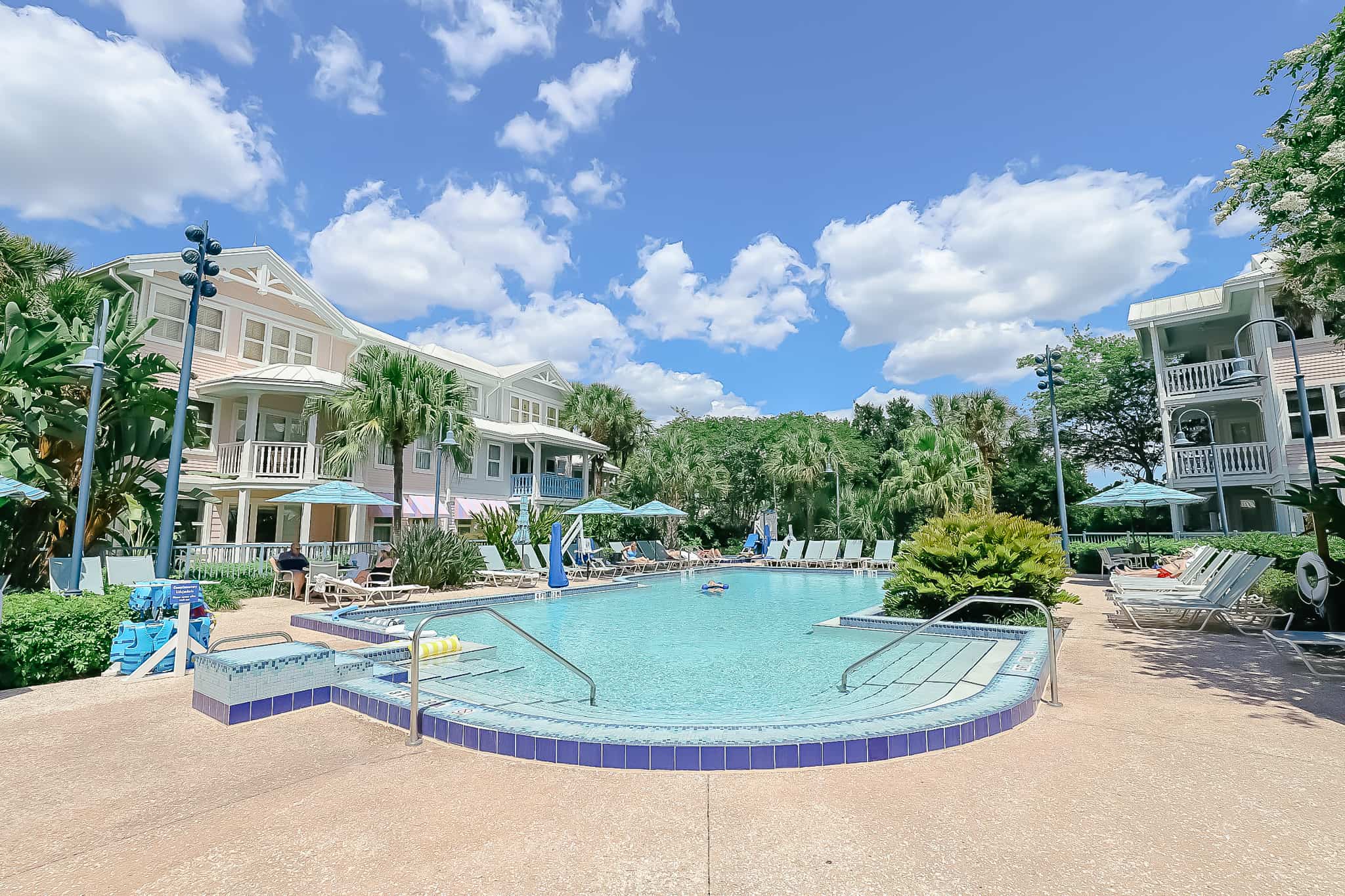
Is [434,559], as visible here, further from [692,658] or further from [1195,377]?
[1195,377]

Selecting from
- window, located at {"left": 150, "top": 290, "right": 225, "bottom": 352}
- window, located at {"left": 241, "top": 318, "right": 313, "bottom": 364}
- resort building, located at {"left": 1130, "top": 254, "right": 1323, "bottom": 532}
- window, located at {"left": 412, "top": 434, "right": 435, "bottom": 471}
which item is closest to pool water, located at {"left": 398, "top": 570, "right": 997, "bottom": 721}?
window, located at {"left": 412, "top": 434, "right": 435, "bottom": 471}

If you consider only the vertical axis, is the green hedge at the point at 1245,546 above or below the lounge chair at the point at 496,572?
above

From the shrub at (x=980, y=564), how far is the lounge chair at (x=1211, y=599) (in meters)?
0.98

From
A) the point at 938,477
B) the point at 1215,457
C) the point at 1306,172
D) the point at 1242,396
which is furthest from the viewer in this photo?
the point at 938,477

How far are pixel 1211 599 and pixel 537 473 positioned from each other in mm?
23783

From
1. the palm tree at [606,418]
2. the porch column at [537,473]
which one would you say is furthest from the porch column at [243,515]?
the palm tree at [606,418]

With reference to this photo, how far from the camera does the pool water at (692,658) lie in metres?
6.92

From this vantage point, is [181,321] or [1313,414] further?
[1313,414]

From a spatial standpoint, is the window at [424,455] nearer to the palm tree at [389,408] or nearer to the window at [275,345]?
the palm tree at [389,408]

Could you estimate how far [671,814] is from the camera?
3.70 meters

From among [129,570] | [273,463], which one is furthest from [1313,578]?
[273,463]

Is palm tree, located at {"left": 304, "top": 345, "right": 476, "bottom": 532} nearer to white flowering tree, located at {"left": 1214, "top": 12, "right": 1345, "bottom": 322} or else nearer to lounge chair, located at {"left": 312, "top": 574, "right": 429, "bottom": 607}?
lounge chair, located at {"left": 312, "top": 574, "right": 429, "bottom": 607}

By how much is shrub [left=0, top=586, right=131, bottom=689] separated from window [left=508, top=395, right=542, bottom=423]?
2413 centimetres

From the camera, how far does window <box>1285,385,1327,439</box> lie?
66.2 feet
